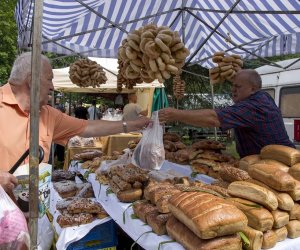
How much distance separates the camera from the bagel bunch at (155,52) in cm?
269

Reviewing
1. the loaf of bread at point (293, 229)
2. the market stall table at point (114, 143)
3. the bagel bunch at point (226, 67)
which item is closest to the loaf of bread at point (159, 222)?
the loaf of bread at point (293, 229)

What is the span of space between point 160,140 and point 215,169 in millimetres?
603

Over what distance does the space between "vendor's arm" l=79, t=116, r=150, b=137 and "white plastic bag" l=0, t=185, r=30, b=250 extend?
5.86 feet

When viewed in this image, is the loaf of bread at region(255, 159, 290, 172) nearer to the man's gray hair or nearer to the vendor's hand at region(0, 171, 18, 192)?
the vendor's hand at region(0, 171, 18, 192)

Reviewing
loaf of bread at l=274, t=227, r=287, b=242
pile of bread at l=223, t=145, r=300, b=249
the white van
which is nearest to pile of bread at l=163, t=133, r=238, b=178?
pile of bread at l=223, t=145, r=300, b=249

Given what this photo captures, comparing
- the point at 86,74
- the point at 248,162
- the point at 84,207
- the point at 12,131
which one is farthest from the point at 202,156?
the point at 86,74

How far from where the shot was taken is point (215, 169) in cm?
295

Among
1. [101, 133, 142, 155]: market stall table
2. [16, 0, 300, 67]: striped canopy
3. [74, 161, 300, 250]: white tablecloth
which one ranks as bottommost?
[101, 133, 142, 155]: market stall table

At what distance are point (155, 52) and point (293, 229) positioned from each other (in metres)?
1.66

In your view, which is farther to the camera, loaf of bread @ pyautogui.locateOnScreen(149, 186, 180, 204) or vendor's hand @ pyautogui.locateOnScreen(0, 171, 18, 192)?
loaf of bread @ pyautogui.locateOnScreen(149, 186, 180, 204)

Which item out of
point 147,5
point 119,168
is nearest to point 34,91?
point 119,168

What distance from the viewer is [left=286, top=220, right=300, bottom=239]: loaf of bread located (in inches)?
78.9

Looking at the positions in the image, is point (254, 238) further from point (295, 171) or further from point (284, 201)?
point (295, 171)

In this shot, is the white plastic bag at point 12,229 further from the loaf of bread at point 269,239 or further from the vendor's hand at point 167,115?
the vendor's hand at point 167,115
